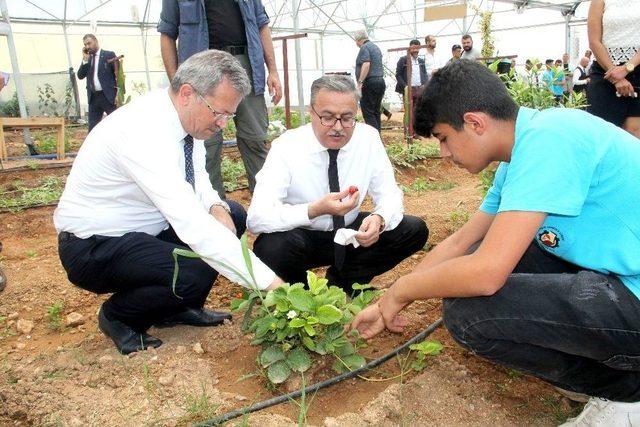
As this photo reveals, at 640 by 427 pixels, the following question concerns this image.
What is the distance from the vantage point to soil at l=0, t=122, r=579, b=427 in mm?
1832

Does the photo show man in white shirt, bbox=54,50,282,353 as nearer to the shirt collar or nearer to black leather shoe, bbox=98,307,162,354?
black leather shoe, bbox=98,307,162,354

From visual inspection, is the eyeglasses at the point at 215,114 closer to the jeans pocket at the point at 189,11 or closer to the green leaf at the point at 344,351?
the green leaf at the point at 344,351

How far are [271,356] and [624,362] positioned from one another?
113cm

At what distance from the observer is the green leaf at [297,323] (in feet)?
5.97

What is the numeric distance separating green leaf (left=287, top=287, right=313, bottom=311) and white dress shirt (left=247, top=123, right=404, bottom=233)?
2.09 ft

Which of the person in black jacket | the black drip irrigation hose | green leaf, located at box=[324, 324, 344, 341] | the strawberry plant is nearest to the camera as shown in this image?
the black drip irrigation hose

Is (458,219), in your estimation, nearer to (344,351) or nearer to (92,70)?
(344,351)

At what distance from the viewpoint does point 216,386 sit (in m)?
2.04

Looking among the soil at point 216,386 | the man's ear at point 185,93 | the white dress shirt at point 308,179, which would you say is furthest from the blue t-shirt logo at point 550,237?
the man's ear at point 185,93

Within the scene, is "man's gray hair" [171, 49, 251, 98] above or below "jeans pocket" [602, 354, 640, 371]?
above

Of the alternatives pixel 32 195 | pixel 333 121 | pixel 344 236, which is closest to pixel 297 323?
pixel 344 236

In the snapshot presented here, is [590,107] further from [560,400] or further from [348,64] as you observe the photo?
[348,64]

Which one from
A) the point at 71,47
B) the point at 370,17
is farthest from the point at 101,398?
the point at 370,17

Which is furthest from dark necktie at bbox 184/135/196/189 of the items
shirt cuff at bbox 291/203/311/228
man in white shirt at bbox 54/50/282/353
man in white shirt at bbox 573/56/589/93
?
man in white shirt at bbox 573/56/589/93
